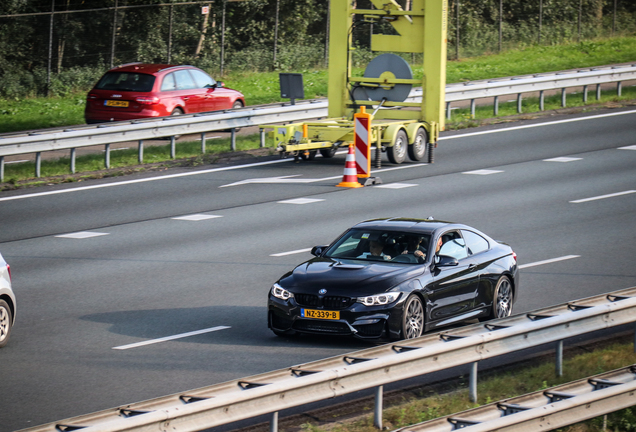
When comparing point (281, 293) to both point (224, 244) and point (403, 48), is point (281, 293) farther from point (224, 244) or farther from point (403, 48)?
point (403, 48)

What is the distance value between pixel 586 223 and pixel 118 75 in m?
12.8

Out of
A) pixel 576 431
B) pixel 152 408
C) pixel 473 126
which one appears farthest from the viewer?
pixel 473 126

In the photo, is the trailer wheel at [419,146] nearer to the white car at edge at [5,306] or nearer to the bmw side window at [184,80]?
the bmw side window at [184,80]

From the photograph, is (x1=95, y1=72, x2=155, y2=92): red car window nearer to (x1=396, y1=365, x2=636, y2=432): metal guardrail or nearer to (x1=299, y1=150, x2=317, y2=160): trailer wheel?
(x1=299, y1=150, x2=317, y2=160): trailer wheel

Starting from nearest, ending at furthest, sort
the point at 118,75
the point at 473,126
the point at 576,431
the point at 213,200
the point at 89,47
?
1. the point at 576,431
2. the point at 213,200
3. the point at 118,75
4. the point at 473,126
5. the point at 89,47

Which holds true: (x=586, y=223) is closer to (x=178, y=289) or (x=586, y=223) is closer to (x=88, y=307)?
(x=178, y=289)

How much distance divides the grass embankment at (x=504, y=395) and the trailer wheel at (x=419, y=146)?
13173mm

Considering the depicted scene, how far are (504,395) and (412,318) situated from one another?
2.07 m

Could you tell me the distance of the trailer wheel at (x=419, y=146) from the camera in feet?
76.2

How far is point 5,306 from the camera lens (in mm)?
10688

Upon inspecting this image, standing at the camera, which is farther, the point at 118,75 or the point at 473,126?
the point at 473,126

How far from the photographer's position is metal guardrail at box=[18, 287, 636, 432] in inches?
249

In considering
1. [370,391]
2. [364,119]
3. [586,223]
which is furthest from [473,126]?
[370,391]

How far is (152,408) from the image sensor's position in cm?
639
